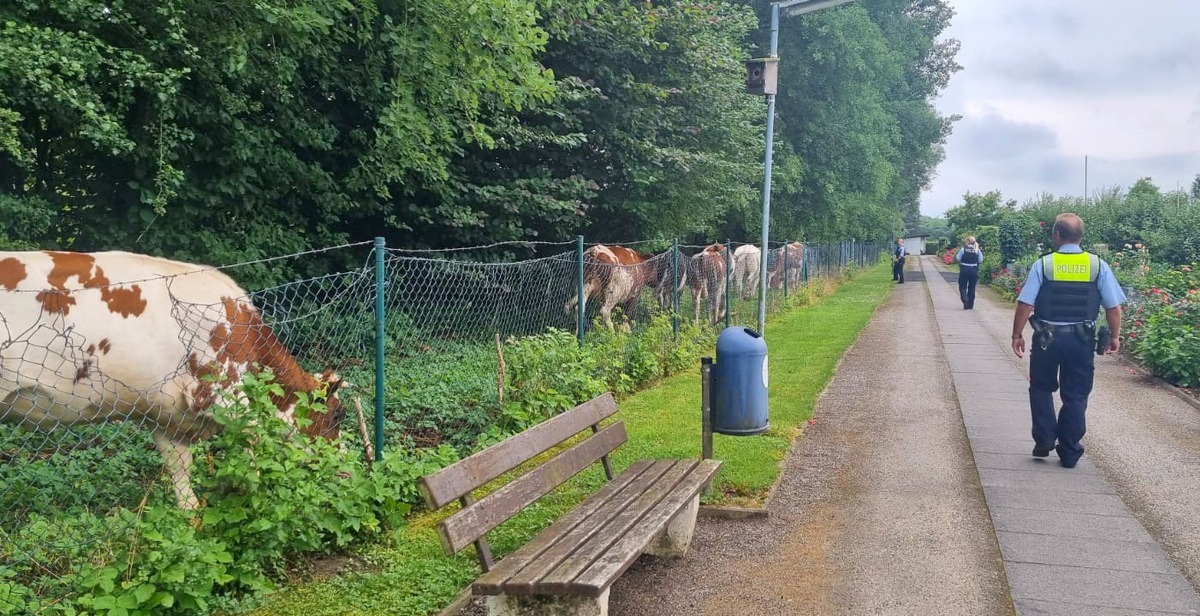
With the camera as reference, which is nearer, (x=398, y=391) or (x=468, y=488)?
(x=468, y=488)

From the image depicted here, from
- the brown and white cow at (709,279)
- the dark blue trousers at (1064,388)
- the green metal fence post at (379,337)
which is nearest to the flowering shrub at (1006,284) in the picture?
the brown and white cow at (709,279)

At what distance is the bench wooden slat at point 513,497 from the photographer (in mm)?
3621

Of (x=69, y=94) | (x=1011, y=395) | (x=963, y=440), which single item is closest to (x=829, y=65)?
(x=1011, y=395)

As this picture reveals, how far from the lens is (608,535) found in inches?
160

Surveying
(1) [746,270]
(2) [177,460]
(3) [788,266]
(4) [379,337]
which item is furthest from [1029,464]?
(3) [788,266]

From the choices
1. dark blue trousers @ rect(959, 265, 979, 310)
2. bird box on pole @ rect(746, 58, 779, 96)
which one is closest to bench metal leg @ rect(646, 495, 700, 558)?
bird box on pole @ rect(746, 58, 779, 96)

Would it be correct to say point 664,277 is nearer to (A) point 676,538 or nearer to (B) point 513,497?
(A) point 676,538

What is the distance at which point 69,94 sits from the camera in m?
6.79

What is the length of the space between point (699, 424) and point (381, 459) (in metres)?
3.46

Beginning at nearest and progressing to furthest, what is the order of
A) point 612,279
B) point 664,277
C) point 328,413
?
point 328,413 → point 612,279 → point 664,277

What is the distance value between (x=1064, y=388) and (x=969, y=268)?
1641 cm

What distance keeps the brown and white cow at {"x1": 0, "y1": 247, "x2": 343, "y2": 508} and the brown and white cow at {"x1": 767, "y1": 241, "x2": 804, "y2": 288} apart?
17.5 metres

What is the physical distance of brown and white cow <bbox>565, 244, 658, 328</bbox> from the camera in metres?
13.2

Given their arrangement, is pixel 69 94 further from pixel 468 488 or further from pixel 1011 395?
pixel 1011 395
